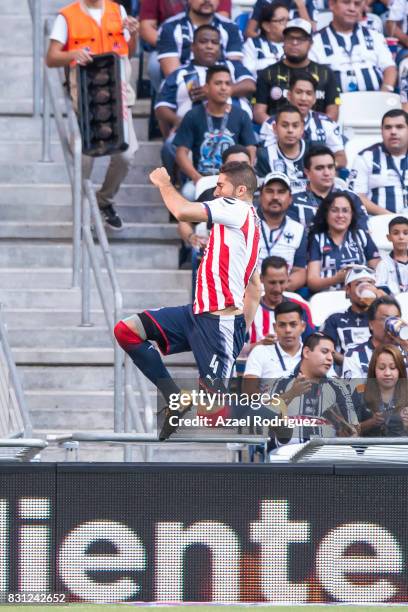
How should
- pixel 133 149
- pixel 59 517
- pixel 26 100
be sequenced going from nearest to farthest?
pixel 59 517, pixel 133 149, pixel 26 100

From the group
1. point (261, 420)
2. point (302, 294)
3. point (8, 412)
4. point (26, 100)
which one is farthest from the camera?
point (26, 100)

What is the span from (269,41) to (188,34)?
34.6 inches

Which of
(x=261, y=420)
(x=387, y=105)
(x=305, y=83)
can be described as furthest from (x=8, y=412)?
(x=387, y=105)

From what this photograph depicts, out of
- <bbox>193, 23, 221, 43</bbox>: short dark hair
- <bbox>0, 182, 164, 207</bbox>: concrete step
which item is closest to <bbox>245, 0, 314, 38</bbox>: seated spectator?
<bbox>193, 23, 221, 43</bbox>: short dark hair

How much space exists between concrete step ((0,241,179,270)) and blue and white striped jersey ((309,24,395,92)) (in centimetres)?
263

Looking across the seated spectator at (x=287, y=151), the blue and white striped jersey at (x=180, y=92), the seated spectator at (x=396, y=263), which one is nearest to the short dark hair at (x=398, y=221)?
the seated spectator at (x=396, y=263)

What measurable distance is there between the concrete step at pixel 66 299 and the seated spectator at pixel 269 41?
Answer: 104 inches

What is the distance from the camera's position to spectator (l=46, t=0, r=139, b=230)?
45.4 feet

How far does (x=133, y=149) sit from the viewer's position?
547 inches

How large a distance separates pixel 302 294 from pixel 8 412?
2565 millimetres

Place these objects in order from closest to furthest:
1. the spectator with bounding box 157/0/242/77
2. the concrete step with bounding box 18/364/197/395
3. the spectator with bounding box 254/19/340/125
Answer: the concrete step with bounding box 18/364/197/395 < the spectator with bounding box 254/19/340/125 < the spectator with bounding box 157/0/242/77

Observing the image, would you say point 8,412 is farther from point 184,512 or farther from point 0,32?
point 0,32

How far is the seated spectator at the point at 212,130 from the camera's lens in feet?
44.9

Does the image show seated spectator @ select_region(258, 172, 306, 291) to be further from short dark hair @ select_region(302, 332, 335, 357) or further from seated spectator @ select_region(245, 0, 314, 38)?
seated spectator @ select_region(245, 0, 314, 38)
